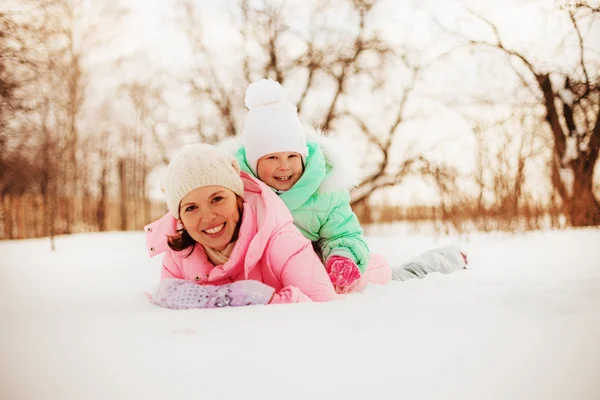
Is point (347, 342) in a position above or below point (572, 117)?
below

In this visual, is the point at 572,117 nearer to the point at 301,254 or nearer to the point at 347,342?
the point at 301,254

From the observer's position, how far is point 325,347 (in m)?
1.19

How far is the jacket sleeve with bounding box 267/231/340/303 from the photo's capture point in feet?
6.17

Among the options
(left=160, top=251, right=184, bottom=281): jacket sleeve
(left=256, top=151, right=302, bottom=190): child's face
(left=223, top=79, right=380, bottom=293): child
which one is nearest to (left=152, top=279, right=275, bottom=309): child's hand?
(left=160, top=251, right=184, bottom=281): jacket sleeve

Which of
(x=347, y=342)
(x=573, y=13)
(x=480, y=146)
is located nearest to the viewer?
(x=347, y=342)

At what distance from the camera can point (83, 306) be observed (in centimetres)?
195

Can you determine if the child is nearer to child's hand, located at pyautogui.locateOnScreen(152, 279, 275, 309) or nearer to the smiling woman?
the smiling woman

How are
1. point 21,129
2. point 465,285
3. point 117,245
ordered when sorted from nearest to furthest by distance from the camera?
point 465,285 < point 21,129 < point 117,245

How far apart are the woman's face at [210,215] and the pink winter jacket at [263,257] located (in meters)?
0.07

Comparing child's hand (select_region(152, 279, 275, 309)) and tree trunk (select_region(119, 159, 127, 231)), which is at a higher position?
tree trunk (select_region(119, 159, 127, 231))

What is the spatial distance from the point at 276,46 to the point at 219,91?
130cm

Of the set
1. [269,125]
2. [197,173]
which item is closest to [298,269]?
[197,173]

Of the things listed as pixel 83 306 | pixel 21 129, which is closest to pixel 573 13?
pixel 83 306

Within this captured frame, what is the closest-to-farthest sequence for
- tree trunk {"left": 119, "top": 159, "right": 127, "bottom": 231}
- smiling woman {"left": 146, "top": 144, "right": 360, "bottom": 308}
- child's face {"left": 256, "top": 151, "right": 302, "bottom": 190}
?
smiling woman {"left": 146, "top": 144, "right": 360, "bottom": 308} < child's face {"left": 256, "top": 151, "right": 302, "bottom": 190} < tree trunk {"left": 119, "top": 159, "right": 127, "bottom": 231}
